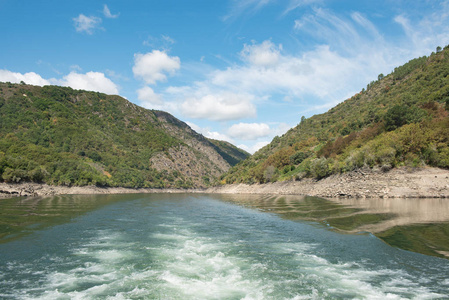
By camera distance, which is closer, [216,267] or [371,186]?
[216,267]

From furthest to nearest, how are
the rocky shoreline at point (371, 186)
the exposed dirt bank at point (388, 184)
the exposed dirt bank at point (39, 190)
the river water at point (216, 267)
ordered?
the exposed dirt bank at point (39, 190) → the rocky shoreline at point (371, 186) → the exposed dirt bank at point (388, 184) → the river water at point (216, 267)

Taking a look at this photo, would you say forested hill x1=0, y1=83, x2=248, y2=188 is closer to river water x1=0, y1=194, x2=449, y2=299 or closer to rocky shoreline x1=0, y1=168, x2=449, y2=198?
rocky shoreline x1=0, y1=168, x2=449, y2=198

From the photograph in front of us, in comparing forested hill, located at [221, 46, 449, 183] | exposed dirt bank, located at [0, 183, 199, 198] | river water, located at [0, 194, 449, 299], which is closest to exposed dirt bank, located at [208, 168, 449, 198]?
forested hill, located at [221, 46, 449, 183]

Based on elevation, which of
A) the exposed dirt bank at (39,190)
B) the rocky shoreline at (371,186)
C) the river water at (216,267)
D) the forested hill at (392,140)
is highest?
the forested hill at (392,140)

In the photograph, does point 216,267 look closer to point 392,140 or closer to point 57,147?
point 392,140

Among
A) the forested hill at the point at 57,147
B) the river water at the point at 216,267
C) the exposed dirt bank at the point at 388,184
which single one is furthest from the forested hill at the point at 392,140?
the forested hill at the point at 57,147

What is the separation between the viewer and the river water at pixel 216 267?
873 centimetres

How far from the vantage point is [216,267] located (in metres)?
11.6

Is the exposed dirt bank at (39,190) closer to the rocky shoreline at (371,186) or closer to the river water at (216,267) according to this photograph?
the rocky shoreline at (371,186)

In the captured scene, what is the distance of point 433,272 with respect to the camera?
31.9ft

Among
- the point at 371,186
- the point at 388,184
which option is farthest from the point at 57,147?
the point at 388,184

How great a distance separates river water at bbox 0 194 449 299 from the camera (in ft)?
28.6

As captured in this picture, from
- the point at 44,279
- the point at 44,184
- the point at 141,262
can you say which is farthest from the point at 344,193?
the point at 44,184

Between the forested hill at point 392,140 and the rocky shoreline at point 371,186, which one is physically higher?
the forested hill at point 392,140
